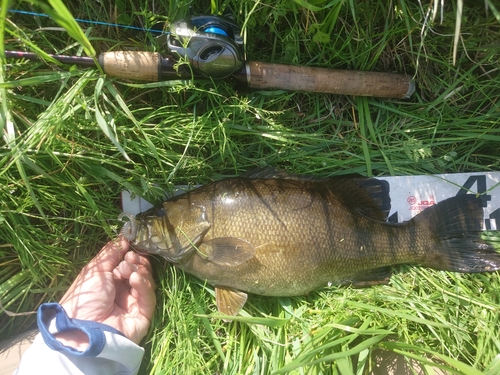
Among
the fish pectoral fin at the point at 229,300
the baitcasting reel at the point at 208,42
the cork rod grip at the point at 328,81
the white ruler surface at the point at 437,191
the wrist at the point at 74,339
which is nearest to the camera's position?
the baitcasting reel at the point at 208,42

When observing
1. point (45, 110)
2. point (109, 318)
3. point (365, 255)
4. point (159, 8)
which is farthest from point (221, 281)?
point (159, 8)

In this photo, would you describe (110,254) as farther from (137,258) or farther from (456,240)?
(456,240)

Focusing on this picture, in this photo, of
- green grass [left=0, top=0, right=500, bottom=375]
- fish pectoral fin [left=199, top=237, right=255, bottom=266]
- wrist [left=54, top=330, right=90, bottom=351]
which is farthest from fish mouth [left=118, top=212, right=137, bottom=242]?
wrist [left=54, top=330, right=90, bottom=351]

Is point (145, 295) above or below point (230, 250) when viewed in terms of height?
below

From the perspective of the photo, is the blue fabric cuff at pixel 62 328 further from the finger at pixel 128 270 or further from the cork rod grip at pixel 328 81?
the cork rod grip at pixel 328 81

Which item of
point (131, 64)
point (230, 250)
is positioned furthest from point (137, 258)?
point (131, 64)

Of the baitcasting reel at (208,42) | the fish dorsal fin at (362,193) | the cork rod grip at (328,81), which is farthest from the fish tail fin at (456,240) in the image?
the baitcasting reel at (208,42)

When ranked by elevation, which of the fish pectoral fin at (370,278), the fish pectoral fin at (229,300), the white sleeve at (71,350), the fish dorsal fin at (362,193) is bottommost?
the white sleeve at (71,350)

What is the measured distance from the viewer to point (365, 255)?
2.40 m

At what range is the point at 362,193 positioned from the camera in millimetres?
2496

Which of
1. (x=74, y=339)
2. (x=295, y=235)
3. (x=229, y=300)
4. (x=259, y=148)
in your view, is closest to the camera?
(x=74, y=339)

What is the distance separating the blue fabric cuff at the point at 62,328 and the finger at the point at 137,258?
0.47m

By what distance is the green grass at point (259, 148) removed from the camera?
2195 millimetres

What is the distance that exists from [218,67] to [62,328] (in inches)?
69.6
